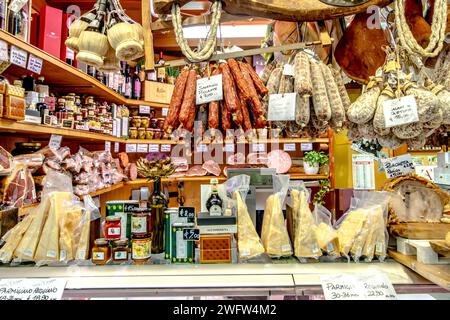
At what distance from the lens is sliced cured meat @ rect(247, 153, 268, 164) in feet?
16.2

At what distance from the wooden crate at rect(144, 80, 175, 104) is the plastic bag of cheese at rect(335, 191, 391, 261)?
356cm

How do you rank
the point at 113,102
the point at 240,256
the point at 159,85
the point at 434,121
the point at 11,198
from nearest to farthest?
the point at 240,256 → the point at 434,121 → the point at 11,198 → the point at 113,102 → the point at 159,85

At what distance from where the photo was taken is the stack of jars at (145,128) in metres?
4.35

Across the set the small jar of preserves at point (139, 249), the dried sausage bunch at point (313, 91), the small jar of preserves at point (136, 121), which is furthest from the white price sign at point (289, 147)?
the small jar of preserves at point (139, 249)

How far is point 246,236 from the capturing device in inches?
54.8

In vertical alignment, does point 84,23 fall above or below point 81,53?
above

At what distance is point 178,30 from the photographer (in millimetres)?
1558

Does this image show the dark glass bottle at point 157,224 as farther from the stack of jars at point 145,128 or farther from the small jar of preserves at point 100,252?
the stack of jars at point 145,128

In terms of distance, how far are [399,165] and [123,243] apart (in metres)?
1.66

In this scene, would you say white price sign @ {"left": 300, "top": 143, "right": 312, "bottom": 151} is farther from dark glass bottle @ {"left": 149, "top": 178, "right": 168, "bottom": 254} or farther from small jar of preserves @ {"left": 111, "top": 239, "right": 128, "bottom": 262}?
small jar of preserves @ {"left": 111, "top": 239, "right": 128, "bottom": 262}

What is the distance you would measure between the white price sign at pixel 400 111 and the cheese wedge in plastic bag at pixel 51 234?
149 centimetres

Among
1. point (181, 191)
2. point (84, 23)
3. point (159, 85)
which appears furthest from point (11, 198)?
point (181, 191)
